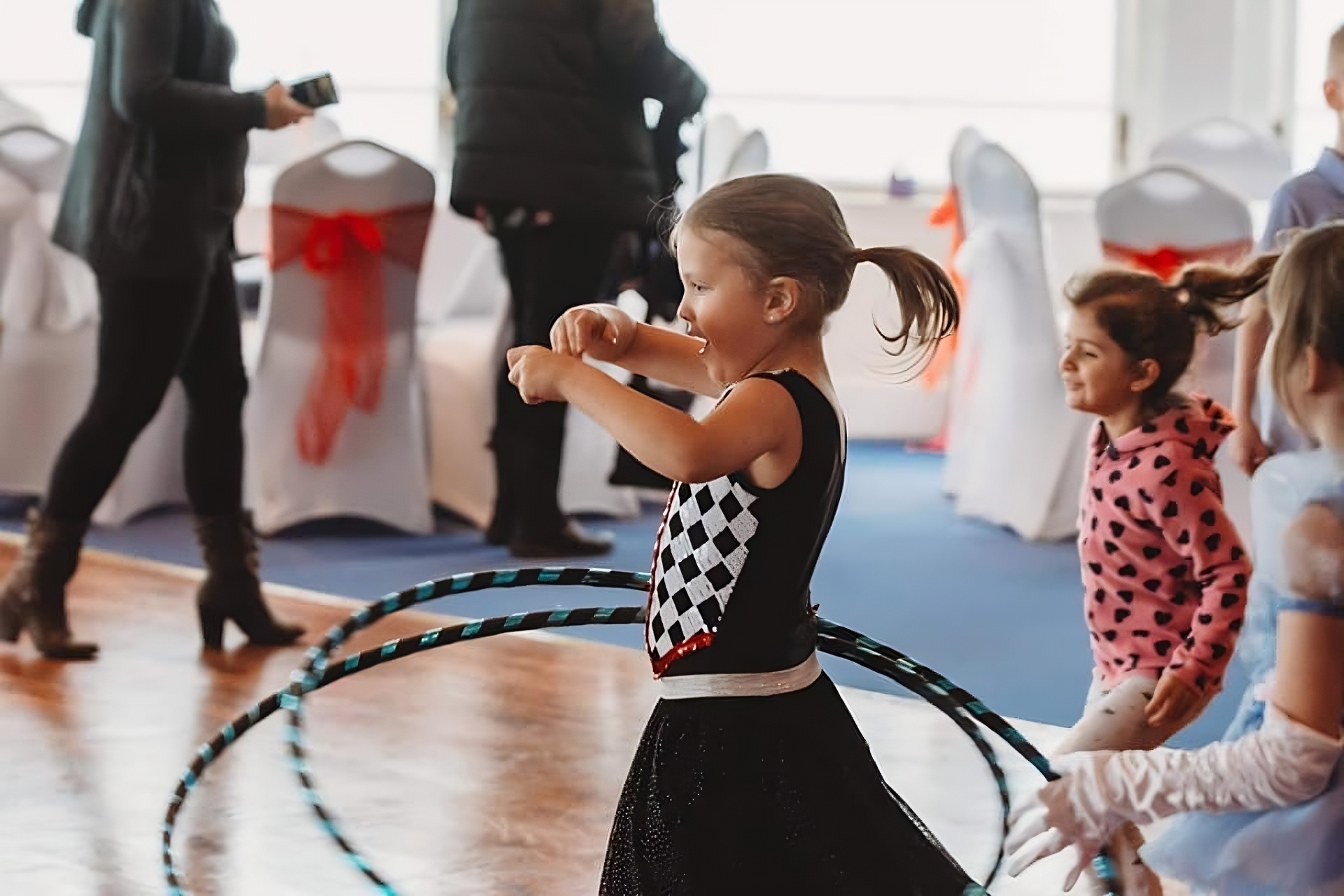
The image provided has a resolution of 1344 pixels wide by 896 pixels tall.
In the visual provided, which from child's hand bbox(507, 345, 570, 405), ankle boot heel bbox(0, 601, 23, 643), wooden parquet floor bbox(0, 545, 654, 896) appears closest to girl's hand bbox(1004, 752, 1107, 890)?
child's hand bbox(507, 345, 570, 405)

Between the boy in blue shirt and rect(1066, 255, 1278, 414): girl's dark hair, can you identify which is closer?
rect(1066, 255, 1278, 414): girl's dark hair

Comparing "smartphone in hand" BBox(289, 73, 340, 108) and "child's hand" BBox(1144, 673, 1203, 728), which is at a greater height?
"smartphone in hand" BBox(289, 73, 340, 108)

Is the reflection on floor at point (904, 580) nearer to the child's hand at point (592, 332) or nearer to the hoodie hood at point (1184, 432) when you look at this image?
the hoodie hood at point (1184, 432)

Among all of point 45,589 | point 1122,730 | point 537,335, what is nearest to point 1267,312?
point 1122,730

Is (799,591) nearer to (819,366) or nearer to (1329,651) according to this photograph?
(819,366)

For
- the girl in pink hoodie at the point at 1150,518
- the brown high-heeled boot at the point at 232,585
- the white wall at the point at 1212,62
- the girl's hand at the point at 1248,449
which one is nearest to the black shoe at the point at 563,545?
the brown high-heeled boot at the point at 232,585

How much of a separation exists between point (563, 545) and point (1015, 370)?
140cm

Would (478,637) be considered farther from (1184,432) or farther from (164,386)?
(164,386)

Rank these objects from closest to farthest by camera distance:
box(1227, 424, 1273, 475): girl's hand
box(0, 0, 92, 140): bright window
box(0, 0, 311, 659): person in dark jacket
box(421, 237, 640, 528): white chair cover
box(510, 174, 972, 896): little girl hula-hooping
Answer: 1. box(510, 174, 972, 896): little girl hula-hooping
2. box(1227, 424, 1273, 475): girl's hand
3. box(0, 0, 311, 659): person in dark jacket
4. box(421, 237, 640, 528): white chair cover
5. box(0, 0, 92, 140): bright window

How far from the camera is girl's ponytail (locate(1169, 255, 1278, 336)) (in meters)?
2.10

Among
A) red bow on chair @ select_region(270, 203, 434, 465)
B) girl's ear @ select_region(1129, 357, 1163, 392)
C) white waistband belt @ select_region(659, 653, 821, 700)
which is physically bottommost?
red bow on chair @ select_region(270, 203, 434, 465)

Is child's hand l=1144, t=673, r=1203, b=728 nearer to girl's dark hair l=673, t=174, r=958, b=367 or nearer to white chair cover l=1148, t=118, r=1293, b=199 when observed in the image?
girl's dark hair l=673, t=174, r=958, b=367

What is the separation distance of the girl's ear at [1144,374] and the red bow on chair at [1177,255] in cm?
248

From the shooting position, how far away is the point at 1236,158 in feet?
20.3
